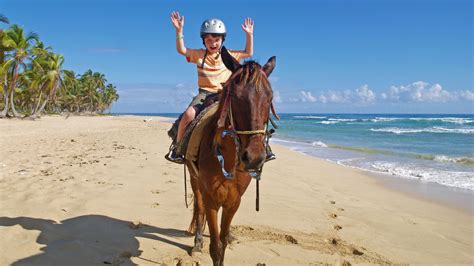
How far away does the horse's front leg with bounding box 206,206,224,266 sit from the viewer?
12.6 feet

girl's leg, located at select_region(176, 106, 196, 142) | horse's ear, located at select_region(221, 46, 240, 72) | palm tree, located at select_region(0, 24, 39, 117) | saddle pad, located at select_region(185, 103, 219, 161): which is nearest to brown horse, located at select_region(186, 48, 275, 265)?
horse's ear, located at select_region(221, 46, 240, 72)

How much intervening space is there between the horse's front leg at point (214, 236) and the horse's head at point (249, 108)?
1197 millimetres

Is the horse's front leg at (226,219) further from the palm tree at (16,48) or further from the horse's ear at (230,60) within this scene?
the palm tree at (16,48)

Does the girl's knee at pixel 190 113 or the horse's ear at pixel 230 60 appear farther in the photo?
the girl's knee at pixel 190 113

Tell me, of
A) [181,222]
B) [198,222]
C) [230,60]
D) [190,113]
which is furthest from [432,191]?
[230,60]

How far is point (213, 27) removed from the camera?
431cm

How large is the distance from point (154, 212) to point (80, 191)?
192cm

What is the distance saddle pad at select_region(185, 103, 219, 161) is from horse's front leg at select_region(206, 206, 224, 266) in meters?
0.65

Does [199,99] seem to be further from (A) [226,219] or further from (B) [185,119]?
(A) [226,219]

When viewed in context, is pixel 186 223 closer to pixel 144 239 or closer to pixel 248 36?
pixel 144 239

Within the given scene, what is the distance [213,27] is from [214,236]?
244 centimetres

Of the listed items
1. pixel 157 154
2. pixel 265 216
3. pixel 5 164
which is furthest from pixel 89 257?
pixel 157 154

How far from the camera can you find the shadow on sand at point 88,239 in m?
4.32

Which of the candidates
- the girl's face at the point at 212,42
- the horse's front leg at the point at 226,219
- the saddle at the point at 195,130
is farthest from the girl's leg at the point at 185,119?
the horse's front leg at the point at 226,219
